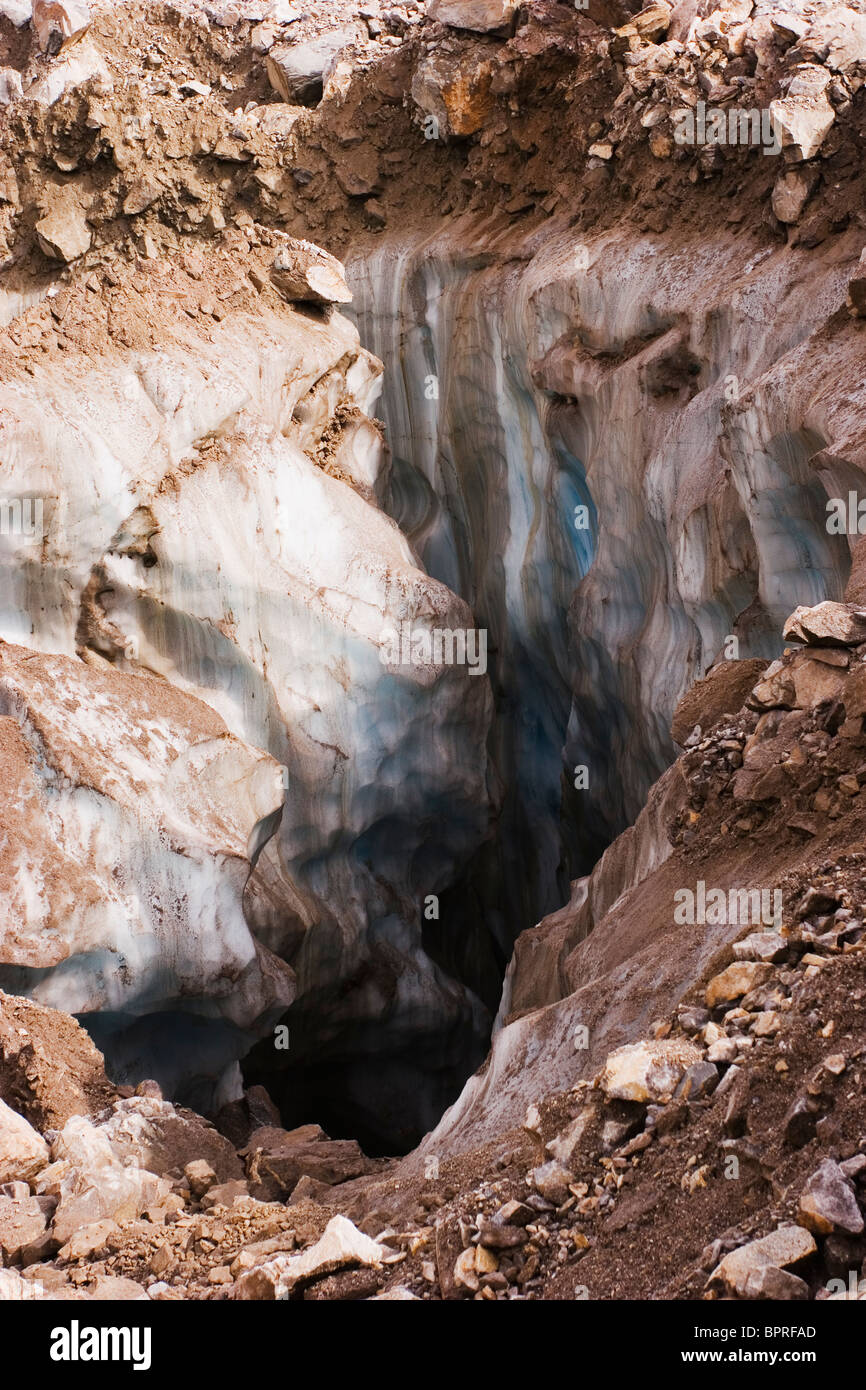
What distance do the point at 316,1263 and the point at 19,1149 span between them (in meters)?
3.03

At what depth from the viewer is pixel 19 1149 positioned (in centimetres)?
771

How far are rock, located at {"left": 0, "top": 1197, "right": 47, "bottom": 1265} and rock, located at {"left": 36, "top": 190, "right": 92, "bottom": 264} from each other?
37.1ft

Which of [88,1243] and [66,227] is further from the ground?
[66,227]

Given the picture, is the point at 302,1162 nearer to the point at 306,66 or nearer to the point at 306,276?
the point at 306,276

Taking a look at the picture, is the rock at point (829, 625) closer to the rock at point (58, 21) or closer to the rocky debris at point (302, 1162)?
the rocky debris at point (302, 1162)

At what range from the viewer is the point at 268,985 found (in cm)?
1063

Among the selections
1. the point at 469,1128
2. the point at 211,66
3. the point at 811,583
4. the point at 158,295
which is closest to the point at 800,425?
the point at 811,583

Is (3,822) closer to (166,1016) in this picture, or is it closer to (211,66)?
(166,1016)

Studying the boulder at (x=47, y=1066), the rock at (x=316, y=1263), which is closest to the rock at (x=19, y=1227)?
the boulder at (x=47, y=1066)

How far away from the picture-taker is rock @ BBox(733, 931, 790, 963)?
5.78 meters

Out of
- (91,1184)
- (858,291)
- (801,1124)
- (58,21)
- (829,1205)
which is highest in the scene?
(58,21)

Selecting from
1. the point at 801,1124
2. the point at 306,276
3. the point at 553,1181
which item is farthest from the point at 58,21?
the point at 801,1124

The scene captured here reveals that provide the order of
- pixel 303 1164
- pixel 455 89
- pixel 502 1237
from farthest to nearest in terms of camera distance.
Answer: pixel 455 89
pixel 303 1164
pixel 502 1237

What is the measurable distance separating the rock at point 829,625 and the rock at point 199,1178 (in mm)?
4394
